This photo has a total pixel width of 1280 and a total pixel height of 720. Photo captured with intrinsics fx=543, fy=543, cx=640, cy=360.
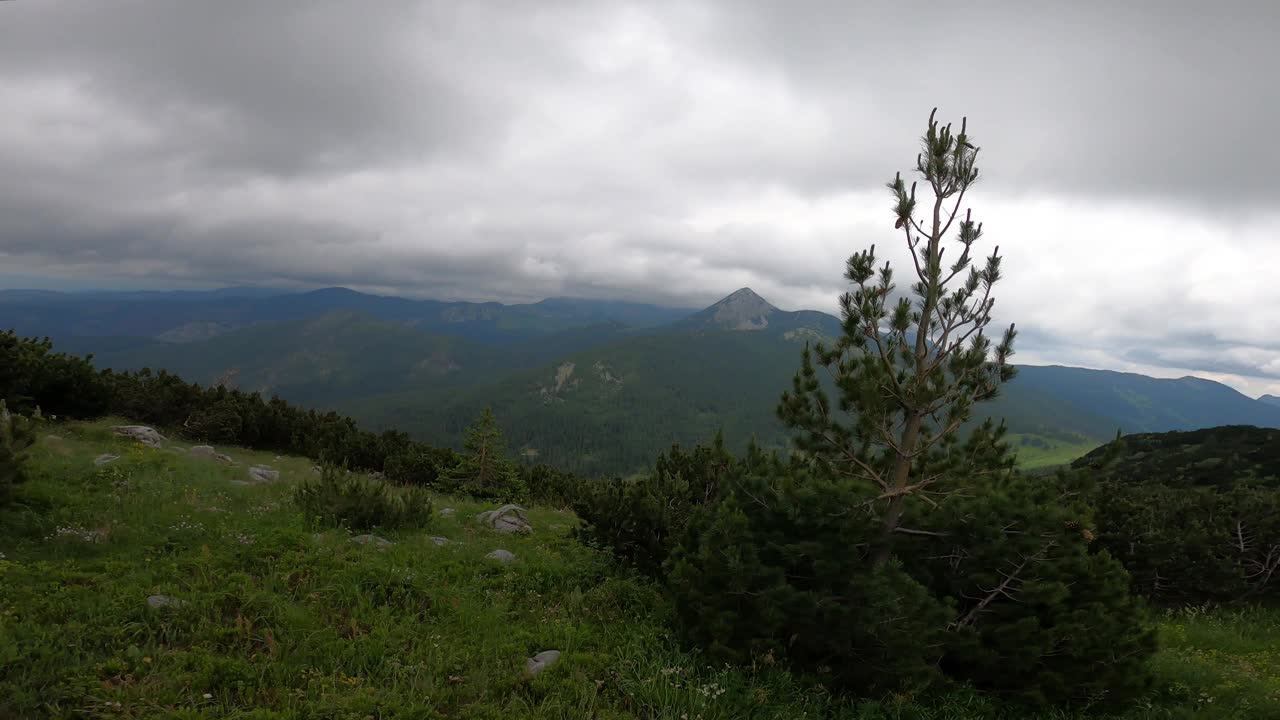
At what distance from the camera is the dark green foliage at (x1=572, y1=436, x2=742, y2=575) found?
32.4ft

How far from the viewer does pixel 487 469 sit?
20.0m

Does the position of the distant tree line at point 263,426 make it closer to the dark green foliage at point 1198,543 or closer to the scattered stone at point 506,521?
the scattered stone at point 506,521

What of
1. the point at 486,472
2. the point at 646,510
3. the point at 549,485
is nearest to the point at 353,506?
the point at 646,510

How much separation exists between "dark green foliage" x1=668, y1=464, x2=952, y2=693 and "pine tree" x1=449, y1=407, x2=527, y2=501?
44.2 feet

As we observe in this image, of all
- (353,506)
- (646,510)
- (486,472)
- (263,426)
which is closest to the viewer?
(646,510)

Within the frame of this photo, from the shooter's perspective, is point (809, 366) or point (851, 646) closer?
point (851, 646)

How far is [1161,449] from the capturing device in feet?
231

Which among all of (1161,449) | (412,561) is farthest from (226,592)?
(1161,449)

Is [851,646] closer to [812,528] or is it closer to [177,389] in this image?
[812,528]

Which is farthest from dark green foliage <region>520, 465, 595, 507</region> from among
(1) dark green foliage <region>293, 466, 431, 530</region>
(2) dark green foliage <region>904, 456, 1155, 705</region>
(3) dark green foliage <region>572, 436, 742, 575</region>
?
(2) dark green foliage <region>904, 456, 1155, 705</region>

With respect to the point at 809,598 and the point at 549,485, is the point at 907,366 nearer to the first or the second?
the point at 809,598

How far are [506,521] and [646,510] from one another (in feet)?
17.8

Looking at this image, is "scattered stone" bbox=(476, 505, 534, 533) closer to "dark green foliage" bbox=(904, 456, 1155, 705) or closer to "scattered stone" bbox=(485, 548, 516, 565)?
"scattered stone" bbox=(485, 548, 516, 565)

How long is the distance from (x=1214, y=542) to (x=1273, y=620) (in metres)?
1.78
